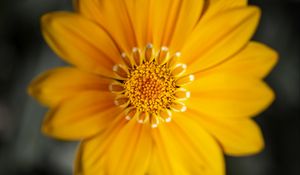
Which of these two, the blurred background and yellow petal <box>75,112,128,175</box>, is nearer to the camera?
yellow petal <box>75,112,128,175</box>

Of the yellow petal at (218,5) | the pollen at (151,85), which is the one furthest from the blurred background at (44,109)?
the yellow petal at (218,5)

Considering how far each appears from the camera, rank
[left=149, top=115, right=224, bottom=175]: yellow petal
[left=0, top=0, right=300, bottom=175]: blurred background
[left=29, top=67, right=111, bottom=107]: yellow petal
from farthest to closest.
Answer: [left=0, top=0, right=300, bottom=175]: blurred background
[left=149, top=115, right=224, bottom=175]: yellow petal
[left=29, top=67, right=111, bottom=107]: yellow petal

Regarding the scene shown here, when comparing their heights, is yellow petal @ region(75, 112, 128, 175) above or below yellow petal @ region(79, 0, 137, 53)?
below

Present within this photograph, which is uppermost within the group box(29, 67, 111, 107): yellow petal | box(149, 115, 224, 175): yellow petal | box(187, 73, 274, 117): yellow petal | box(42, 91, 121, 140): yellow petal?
box(29, 67, 111, 107): yellow petal

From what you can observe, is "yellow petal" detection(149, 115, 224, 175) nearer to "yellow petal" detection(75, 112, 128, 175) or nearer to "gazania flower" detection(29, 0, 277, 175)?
"gazania flower" detection(29, 0, 277, 175)

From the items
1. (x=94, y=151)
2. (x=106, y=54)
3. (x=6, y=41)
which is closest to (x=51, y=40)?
(x=106, y=54)

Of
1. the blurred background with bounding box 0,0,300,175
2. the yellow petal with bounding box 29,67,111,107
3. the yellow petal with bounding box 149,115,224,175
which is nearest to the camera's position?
the yellow petal with bounding box 29,67,111,107

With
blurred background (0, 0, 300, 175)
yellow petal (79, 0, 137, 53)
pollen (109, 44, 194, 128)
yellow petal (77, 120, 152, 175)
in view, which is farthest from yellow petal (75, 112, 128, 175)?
blurred background (0, 0, 300, 175)
